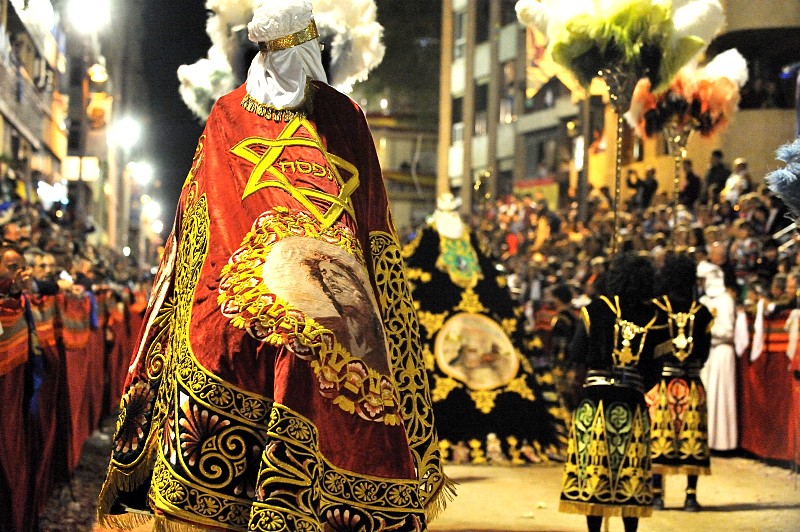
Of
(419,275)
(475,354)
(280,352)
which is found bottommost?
(475,354)

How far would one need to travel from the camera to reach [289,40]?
17.5ft

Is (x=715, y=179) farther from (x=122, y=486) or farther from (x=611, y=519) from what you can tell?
(x=122, y=486)

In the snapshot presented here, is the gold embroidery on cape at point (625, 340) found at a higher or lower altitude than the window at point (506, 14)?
lower

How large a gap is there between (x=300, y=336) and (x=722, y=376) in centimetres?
1032

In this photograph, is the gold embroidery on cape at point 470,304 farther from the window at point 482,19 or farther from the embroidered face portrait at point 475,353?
the window at point 482,19

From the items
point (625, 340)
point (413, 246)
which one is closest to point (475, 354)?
point (413, 246)

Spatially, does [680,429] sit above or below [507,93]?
below

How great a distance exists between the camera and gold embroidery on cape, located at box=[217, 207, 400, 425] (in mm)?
4641

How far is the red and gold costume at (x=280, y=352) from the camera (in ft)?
15.2

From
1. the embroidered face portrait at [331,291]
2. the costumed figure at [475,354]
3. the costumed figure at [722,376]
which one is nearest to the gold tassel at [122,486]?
the embroidered face portrait at [331,291]

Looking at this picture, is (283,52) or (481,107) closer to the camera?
(283,52)

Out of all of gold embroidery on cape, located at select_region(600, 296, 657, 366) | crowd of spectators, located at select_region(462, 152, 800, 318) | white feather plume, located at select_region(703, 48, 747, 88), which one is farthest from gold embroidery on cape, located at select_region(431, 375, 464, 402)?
white feather plume, located at select_region(703, 48, 747, 88)

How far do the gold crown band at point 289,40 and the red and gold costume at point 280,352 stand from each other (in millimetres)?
180

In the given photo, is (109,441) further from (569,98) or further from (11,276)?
(569,98)
